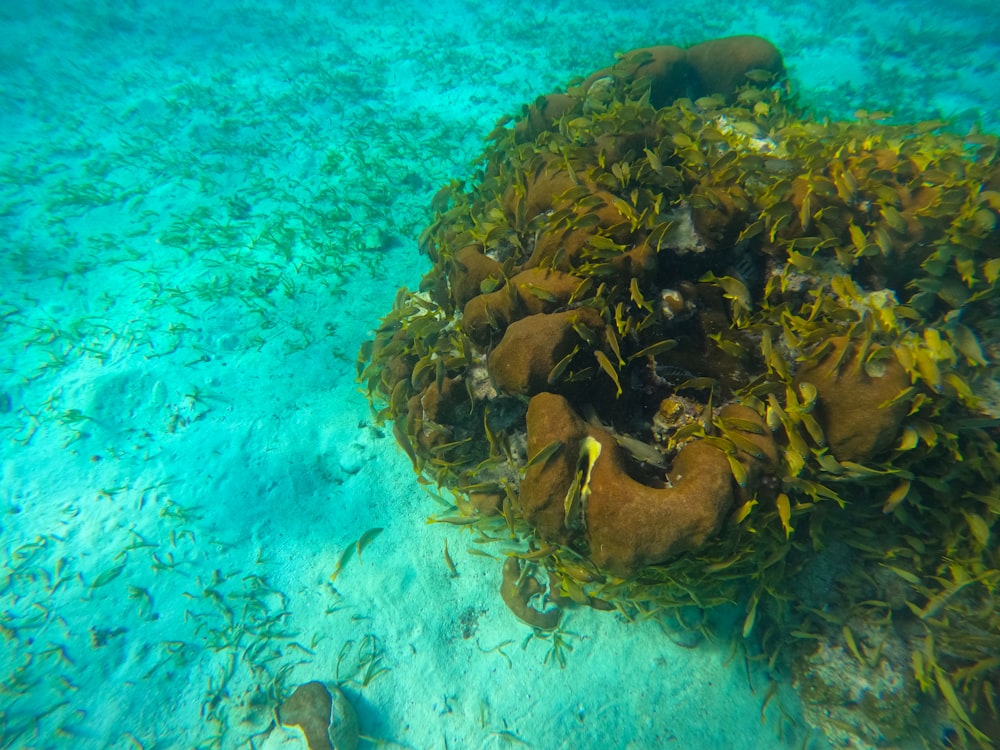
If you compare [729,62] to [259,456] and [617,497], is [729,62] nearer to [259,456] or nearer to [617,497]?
[617,497]

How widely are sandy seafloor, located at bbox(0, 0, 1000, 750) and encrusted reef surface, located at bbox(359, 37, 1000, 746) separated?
0.78 metres

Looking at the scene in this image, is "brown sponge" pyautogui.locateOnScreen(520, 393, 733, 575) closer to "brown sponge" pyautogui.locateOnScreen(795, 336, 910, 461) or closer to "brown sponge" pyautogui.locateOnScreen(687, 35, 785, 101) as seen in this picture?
"brown sponge" pyautogui.locateOnScreen(795, 336, 910, 461)

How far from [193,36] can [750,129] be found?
18.6 meters

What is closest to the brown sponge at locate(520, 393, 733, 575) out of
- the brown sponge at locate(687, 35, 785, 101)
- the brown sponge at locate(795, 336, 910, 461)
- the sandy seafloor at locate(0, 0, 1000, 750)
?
the brown sponge at locate(795, 336, 910, 461)

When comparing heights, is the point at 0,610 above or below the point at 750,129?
below

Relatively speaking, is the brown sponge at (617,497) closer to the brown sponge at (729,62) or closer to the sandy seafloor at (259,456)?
the sandy seafloor at (259,456)

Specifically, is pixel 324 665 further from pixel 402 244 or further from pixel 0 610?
pixel 402 244

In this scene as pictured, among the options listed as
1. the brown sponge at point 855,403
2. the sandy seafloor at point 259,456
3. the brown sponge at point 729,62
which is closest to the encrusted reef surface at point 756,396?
the brown sponge at point 855,403

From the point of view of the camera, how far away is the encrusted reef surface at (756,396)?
2.83 meters

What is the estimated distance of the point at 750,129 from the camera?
5.04m

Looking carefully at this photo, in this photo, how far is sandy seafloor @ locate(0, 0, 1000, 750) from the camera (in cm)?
400

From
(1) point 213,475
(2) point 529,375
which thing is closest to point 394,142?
(1) point 213,475

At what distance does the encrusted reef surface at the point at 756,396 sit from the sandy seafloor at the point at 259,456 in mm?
781

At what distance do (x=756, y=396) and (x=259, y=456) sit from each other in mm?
5155
